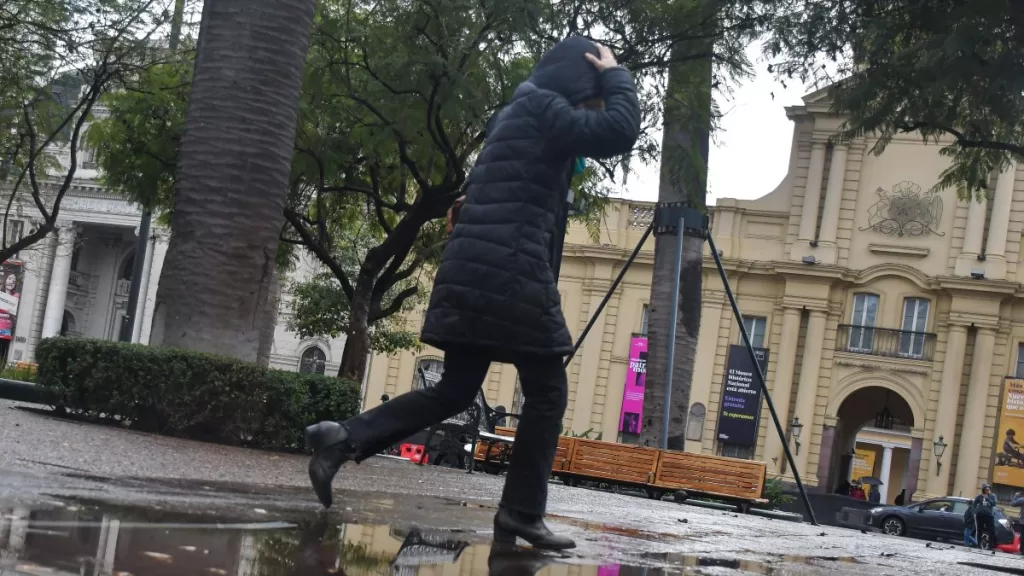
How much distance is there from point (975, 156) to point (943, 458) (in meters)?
35.1

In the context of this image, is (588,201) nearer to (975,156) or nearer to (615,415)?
(975,156)

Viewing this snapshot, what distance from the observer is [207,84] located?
9922 millimetres

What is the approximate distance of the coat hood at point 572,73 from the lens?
4.59 meters

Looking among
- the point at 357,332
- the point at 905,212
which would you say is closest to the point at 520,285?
the point at 357,332

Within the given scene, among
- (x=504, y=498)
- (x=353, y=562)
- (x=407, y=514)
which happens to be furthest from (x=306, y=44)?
(x=353, y=562)

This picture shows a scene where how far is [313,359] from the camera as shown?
57.5 metres

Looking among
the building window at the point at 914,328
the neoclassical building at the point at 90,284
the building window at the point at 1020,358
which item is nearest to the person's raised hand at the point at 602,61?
the building window at the point at 914,328

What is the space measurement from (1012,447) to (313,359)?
29.6 metres

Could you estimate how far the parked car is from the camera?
111 feet

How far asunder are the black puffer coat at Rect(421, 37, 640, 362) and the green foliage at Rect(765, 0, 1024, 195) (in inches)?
174

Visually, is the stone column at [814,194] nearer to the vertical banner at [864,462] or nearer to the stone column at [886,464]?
the stone column at [886,464]

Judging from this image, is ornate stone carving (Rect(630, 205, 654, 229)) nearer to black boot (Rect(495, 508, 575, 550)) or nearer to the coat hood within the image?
the coat hood

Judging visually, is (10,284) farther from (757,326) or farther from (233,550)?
(233,550)

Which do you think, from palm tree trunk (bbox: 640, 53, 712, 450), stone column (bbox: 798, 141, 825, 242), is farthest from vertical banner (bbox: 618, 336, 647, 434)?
palm tree trunk (bbox: 640, 53, 712, 450)
